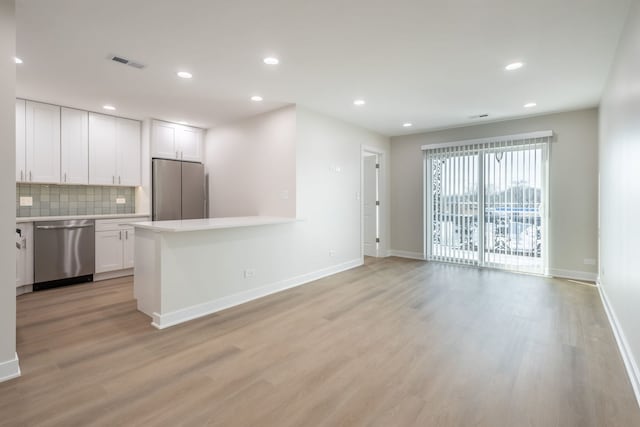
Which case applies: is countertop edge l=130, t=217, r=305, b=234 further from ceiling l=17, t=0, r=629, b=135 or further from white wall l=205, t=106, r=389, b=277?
ceiling l=17, t=0, r=629, b=135

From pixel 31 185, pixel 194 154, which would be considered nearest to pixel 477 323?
pixel 194 154

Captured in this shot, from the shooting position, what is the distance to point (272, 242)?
406 centimetres

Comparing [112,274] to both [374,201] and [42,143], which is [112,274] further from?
[374,201]

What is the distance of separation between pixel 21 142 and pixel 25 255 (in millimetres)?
1516

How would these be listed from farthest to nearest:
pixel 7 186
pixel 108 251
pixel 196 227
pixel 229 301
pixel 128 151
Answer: pixel 128 151, pixel 108 251, pixel 229 301, pixel 196 227, pixel 7 186

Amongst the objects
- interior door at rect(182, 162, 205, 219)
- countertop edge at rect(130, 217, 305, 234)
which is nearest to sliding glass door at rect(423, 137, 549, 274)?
countertop edge at rect(130, 217, 305, 234)

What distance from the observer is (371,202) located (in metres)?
6.60

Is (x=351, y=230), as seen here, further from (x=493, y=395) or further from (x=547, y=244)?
(x=493, y=395)

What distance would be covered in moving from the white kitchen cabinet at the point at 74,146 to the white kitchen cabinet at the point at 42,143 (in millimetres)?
67

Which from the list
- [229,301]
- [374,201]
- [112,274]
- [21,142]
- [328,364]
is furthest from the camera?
[374,201]

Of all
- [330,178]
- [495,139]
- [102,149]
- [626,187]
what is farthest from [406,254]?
[102,149]

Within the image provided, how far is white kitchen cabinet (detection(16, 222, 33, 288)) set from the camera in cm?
393

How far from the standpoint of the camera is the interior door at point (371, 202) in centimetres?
653

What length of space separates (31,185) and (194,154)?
2.33m
